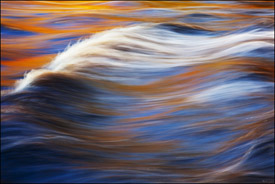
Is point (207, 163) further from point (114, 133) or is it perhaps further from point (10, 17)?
point (10, 17)

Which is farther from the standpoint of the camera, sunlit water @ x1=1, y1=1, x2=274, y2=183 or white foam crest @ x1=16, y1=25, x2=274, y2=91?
white foam crest @ x1=16, y1=25, x2=274, y2=91

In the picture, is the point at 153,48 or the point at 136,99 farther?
the point at 153,48

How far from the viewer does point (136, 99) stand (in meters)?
3.24

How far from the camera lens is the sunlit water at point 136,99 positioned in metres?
2.27

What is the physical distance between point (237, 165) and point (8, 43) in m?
2.68

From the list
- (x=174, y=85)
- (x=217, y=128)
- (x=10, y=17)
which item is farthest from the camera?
(x=10, y=17)

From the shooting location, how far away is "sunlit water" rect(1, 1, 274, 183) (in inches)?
89.4

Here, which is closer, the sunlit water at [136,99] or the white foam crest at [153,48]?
the sunlit water at [136,99]

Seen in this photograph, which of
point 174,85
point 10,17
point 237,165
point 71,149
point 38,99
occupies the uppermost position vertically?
point 10,17

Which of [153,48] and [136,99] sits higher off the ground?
[153,48]

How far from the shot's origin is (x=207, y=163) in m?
2.41

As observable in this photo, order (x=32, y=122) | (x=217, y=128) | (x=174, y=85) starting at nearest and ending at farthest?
1. (x=32, y=122)
2. (x=217, y=128)
3. (x=174, y=85)

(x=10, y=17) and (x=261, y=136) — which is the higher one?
(x=10, y=17)

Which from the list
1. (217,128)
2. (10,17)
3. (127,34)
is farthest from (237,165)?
(10,17)
